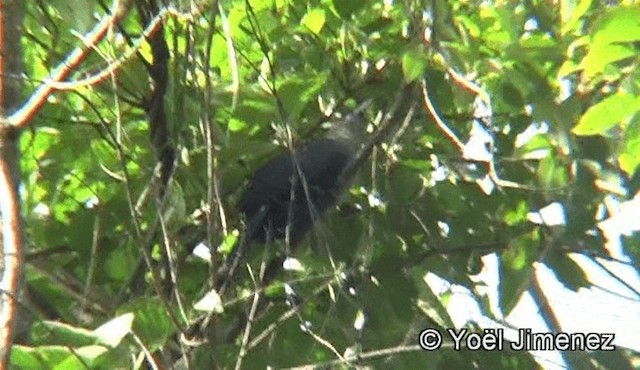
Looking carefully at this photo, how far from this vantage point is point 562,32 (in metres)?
1.50

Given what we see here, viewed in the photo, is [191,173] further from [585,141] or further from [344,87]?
[585,141]

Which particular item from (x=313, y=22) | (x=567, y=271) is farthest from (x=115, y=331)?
(x=567, y=271)

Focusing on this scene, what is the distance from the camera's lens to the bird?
177 centimetres

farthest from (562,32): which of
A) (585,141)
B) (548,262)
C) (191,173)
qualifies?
(191,173)

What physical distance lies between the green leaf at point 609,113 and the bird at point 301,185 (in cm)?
49

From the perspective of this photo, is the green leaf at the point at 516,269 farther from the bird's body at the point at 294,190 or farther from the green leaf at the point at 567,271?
the bird's body at the point at 294,190

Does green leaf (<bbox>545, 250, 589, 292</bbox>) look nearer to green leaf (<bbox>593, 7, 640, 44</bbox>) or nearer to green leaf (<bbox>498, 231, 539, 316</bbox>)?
green leaf (<bbox>498, 231, 539, 316</bbox>)

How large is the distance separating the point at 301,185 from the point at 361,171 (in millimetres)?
122

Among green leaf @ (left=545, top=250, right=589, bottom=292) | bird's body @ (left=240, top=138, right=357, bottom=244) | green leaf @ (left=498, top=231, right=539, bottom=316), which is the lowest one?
green leaf @ (left=545, top=250, right=589, bottom=292)

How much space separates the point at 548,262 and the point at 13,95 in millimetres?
888

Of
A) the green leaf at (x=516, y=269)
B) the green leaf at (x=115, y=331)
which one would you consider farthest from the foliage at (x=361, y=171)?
the green leaf at (x=115, y=331)

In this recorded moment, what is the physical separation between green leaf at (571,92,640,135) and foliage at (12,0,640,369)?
0.06m

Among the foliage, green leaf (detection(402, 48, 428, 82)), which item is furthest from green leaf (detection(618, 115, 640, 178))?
green leaf (detection(402, 48, 428, 82))

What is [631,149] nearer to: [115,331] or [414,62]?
[414,62]
